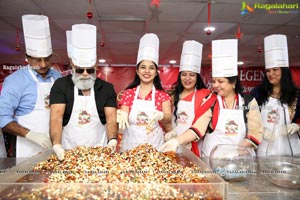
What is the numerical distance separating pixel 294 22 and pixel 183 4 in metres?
2.08

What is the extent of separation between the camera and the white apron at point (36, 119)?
220cm

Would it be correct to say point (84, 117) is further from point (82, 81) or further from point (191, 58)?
point (191, 58)

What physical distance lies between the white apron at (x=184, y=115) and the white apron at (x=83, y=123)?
0.83m

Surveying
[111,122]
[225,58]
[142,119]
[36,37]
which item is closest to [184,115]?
[142,119]

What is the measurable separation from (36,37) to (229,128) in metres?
1.73

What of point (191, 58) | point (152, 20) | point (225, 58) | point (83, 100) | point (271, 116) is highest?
point (152, 20)

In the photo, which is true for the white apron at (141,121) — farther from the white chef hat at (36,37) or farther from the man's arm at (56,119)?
the white chef hat at (36,37)

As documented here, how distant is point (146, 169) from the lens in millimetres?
1279

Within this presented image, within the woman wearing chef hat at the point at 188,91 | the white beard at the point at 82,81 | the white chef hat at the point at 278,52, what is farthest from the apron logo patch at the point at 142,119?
the white chef hat at the point at 278,52

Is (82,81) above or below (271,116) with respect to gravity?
above

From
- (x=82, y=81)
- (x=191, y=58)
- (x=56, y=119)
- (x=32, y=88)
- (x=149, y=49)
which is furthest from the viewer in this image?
(x=191, y=58)

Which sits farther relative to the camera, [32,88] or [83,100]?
[32,88]

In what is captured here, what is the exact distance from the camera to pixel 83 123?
207 centimetres

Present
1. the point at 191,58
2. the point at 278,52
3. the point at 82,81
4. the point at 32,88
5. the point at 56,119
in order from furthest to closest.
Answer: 1. the point at 191,58
2. the point at 278,52
3. the point at 32,88
4. the point at 82,81
5. the point at 56,119
